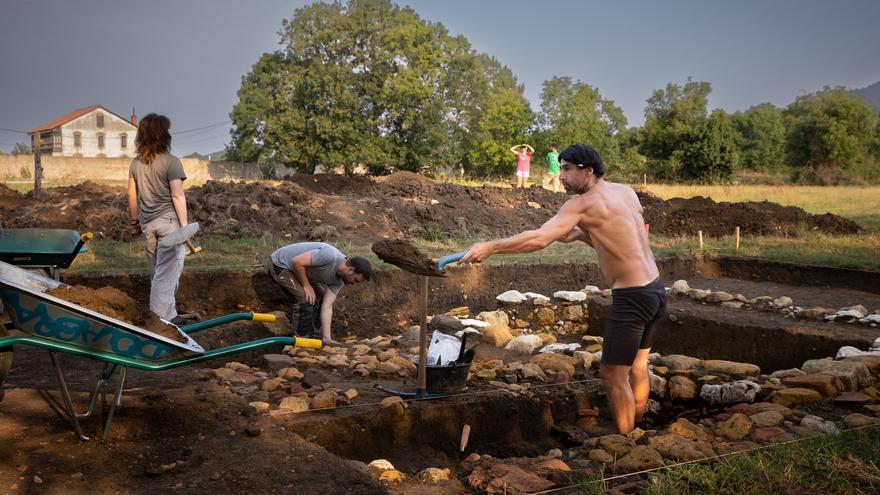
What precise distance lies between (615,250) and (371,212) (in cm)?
1187

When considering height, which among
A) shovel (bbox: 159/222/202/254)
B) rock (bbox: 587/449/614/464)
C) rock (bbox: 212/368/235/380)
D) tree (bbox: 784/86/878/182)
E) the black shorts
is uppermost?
tree (bbox: 784/86/878/182)

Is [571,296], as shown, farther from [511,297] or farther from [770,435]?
[770,435]

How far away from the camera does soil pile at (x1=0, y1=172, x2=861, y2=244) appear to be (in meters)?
13.0

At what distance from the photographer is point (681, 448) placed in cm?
407

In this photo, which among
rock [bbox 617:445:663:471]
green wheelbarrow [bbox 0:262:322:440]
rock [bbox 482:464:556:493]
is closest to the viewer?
green wheelbarrow [bbox 0:262:322:440]

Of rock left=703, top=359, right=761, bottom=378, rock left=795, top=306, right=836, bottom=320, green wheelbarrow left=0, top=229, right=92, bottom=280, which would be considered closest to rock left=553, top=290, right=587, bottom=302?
rock left=795, top=306, right=836, bottom=320

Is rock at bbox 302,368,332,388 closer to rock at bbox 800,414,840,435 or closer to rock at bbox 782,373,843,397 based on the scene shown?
rock at bbox 800,414,840,435

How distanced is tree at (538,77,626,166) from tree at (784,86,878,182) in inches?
461

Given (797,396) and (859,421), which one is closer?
(859,421)

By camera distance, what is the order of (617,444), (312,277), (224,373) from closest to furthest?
1. (617,444)
2. (224,373)
3. (312,277)

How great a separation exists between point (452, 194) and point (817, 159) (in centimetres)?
2907

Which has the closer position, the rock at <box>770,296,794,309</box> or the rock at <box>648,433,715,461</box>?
the rock at <box>648,433,715,461</box>

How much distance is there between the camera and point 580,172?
462 centimetres

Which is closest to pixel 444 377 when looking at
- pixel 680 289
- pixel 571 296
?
pixel 571 296
